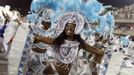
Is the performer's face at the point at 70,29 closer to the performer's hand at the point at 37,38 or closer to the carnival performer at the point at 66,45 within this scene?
the carnival performer at the point at 66,45

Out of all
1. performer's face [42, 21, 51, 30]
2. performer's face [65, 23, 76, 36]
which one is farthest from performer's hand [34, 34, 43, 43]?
performer's face [65, 23, 76, 36]

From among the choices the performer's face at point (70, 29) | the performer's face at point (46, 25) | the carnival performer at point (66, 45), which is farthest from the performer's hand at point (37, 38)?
the performer's face at point (70, 29)

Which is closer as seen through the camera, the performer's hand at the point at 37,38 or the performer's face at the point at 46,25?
the performer's hand at the point at 37,38

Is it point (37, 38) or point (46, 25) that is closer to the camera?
point (37, 38)

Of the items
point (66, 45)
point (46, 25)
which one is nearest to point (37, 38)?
point (46, 25)

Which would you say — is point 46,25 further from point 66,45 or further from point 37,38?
point 66,45

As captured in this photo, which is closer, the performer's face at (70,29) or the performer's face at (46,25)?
the performer's face at (70,29)

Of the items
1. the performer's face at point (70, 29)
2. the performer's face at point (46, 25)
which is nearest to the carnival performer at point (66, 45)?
the performer's face at point (70, 29)

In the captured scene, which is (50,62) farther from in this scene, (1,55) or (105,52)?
(1,55)

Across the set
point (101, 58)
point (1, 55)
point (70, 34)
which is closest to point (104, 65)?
point (101, 58)

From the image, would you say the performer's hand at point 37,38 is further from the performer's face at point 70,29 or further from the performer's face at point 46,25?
the performer's face at point 70,29

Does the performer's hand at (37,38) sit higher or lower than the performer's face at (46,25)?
lower

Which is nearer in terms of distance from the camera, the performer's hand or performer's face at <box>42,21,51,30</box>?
the performer's hand

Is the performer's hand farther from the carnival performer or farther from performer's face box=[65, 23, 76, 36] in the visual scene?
performer's face box=[65, 23, 76, 36]
